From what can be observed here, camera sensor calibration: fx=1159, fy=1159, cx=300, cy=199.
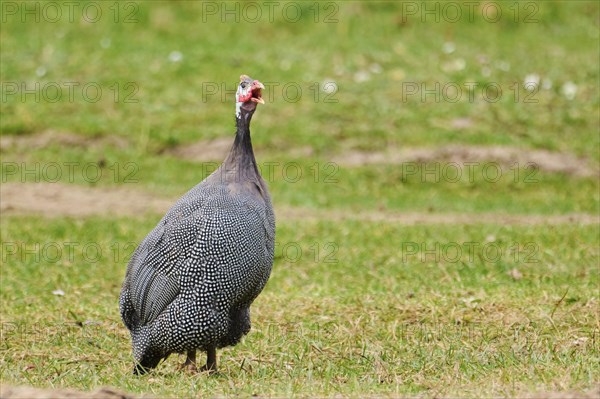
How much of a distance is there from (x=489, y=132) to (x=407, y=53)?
2059 mm

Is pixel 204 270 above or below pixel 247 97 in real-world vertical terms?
below

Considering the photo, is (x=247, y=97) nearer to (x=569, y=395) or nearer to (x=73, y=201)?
(x=569, y=395)

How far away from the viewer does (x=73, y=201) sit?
10.4 m

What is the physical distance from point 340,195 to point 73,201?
241 cm

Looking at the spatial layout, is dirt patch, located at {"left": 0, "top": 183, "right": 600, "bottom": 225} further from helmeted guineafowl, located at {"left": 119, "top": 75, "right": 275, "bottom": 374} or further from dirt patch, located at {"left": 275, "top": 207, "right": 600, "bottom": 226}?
helmeted guineafowl, located at {"left": 119, "top": 75, "right": 275, "bottom": 374}

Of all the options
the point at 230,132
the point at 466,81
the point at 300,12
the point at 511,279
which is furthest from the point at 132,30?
the point at 511,279

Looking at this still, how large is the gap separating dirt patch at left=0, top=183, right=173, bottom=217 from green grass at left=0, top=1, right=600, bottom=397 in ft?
0.74

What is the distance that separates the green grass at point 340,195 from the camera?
553 centimetres

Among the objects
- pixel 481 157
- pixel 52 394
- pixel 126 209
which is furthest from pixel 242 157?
pixel 481 157

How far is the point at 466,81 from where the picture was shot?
491 inches

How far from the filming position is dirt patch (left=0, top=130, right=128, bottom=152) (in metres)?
11.6

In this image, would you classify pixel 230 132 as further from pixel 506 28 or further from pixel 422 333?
pixel 422 333

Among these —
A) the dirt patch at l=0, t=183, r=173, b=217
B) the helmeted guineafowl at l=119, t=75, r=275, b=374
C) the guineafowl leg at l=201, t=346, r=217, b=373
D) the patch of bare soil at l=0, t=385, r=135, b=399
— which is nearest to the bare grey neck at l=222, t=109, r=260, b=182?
the helmeted guineafowl at l=119, t=75, r=275, b=374

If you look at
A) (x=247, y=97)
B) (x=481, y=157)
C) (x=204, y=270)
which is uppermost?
(x=247, y=97)
